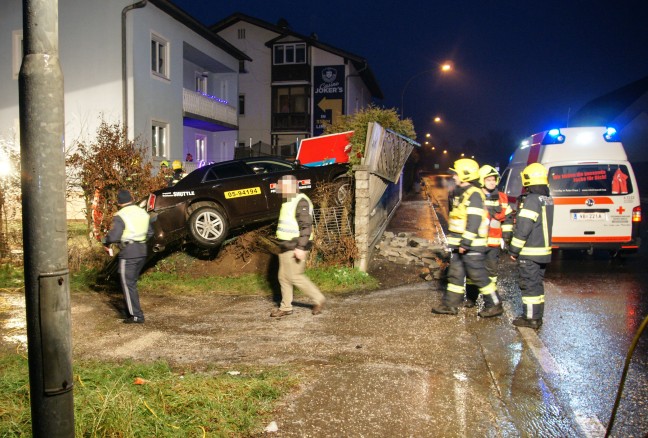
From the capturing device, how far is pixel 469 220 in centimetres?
672

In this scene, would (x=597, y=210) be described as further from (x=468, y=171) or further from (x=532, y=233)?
(x=468, y=171)

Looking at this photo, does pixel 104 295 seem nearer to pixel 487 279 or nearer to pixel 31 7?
pixel 487 279

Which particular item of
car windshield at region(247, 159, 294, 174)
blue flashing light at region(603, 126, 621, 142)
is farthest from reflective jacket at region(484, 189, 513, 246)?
car windshield at region(247, 159, 294, 174)

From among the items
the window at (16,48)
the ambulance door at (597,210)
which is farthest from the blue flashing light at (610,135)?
the window at (16,48)

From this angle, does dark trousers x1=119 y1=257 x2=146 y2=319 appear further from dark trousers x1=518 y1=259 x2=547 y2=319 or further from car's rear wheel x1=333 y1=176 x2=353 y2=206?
dark trousers x1=518 y1=259 x2=547 y2=319

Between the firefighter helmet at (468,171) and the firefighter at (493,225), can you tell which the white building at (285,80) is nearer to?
the firefighter at (493,225)

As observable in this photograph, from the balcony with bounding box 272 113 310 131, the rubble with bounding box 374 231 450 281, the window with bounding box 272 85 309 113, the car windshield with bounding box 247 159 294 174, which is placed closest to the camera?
the rubble with bounding box 374 231 450 281

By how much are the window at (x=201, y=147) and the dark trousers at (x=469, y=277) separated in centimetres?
2296

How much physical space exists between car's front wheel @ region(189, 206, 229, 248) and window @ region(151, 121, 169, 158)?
38.7ft

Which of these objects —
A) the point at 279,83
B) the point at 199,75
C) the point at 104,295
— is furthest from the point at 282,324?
the point at 279,83

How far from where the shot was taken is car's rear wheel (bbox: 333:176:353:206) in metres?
9.96

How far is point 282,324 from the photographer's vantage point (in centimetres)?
668

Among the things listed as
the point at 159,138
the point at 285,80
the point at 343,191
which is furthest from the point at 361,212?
the point at 285,80

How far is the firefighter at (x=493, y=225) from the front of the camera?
7555 millimetres
